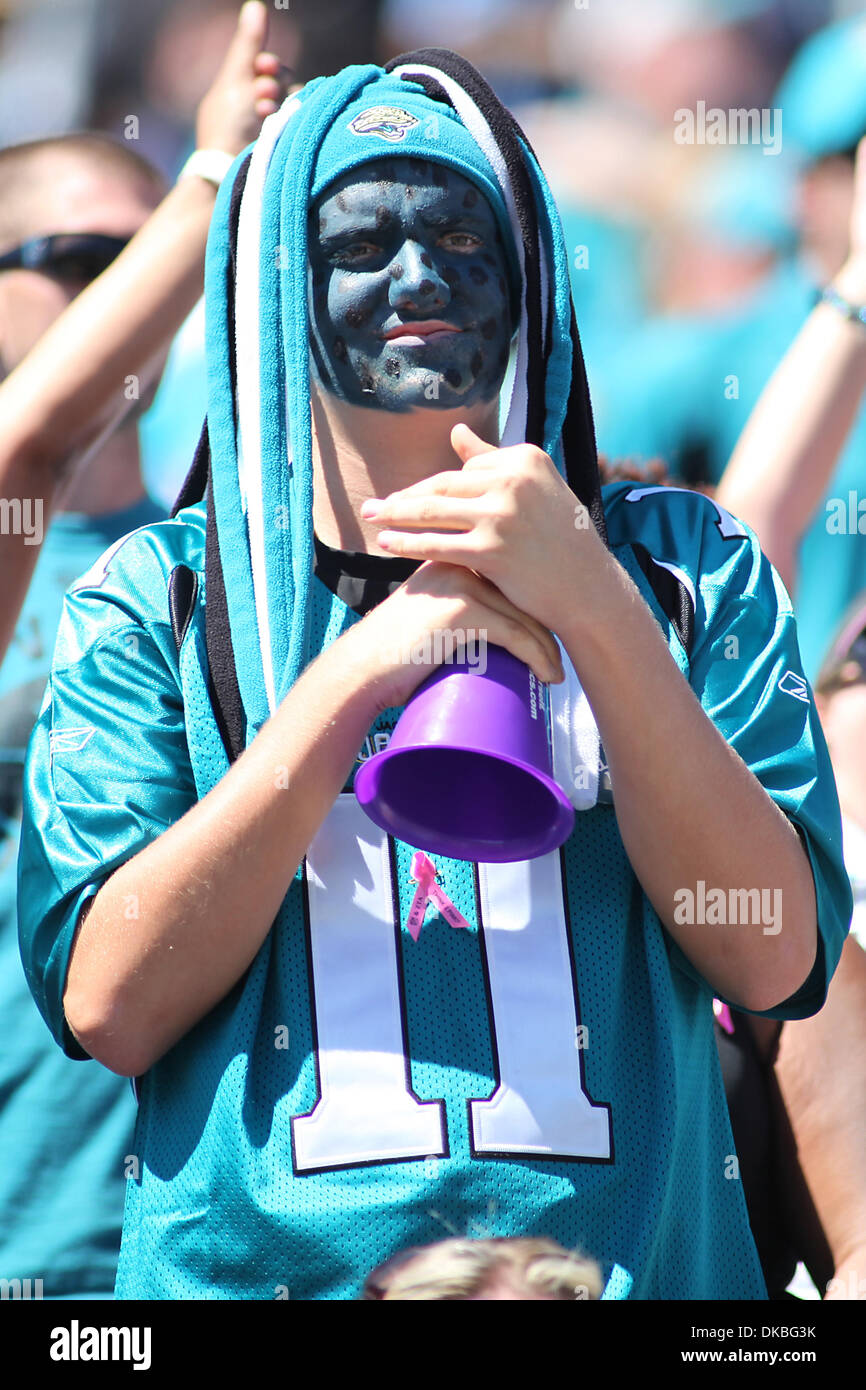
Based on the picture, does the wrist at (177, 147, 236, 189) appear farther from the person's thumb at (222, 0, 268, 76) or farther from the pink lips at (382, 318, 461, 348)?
the pink lips at (382, 318, 461, 348)

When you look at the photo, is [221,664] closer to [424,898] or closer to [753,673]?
[424,898]

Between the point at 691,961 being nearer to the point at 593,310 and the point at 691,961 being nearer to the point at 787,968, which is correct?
the point at 787,968

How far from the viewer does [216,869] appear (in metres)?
1.34

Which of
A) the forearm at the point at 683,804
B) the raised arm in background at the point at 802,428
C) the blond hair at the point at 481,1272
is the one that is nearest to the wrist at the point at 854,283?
the raised arm in background at the point at 802,428

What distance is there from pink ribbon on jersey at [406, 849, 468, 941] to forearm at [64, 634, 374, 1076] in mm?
130

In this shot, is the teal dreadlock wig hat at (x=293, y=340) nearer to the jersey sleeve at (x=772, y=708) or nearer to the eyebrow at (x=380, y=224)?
the eyebrow at (x=380, y=224)

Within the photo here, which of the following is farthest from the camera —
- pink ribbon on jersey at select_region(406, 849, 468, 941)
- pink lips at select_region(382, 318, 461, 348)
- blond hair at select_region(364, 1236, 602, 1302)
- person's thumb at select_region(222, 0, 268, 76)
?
person's thumb at select_region(222, 0, 268, 76)

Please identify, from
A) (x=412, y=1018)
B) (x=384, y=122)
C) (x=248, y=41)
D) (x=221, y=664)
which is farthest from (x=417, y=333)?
(x=248, y=41)

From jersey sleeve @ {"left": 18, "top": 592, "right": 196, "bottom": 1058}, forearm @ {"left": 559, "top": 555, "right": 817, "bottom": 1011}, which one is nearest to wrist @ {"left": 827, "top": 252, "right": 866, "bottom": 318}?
forearm @ {"left": 559, "top": 555, "right": 817, "bottom": 1011}

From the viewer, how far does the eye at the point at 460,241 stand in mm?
1603

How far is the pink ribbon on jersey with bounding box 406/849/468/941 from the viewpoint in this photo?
4.75ft

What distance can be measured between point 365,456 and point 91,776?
1.47 ft

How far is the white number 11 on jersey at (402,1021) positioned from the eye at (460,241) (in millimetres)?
595
